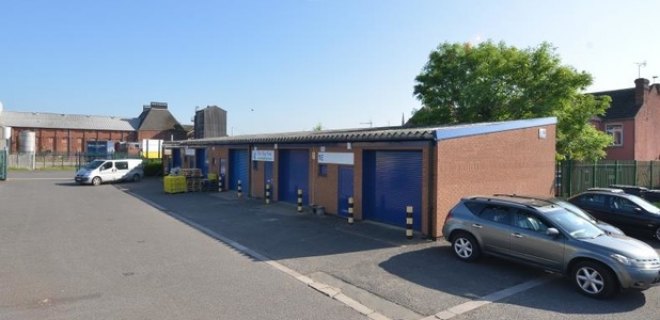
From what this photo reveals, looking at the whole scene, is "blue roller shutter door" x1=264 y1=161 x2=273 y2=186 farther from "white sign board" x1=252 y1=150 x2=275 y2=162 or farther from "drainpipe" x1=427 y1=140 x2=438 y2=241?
"drainpipe" x1=427 y1=140 x2=438 y2=241

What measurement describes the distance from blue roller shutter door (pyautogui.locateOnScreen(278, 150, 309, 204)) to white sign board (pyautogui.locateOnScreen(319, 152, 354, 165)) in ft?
5.04

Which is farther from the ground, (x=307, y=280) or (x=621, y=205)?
(x=621, y=205)

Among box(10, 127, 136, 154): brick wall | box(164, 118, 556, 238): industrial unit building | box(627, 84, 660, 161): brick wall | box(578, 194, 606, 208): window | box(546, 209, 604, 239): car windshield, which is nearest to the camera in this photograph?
box(546, 209, 604, 239): car windshield

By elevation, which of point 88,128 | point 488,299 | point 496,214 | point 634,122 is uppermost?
point 88,128

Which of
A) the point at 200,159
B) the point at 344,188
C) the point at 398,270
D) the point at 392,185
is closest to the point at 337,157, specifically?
the point at 344,188

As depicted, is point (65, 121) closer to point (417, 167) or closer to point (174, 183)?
point (174, 183)

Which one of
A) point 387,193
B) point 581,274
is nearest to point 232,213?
point 387,193

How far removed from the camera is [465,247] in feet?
30.4

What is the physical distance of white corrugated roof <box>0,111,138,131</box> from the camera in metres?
73.4

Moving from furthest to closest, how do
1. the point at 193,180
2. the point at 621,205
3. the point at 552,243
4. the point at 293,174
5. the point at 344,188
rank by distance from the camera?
the point at 193,180 → the point at 293,174 → the point at 344,188 → the point at 621,205 → the point at 552,243

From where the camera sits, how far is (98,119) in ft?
259

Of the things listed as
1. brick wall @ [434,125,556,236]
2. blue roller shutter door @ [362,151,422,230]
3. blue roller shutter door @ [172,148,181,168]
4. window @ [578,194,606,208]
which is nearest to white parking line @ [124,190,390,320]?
brick wall @ [434,125,556,236]

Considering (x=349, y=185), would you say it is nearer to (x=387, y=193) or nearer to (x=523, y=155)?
(x=387, y=193)

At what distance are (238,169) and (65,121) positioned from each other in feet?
225
